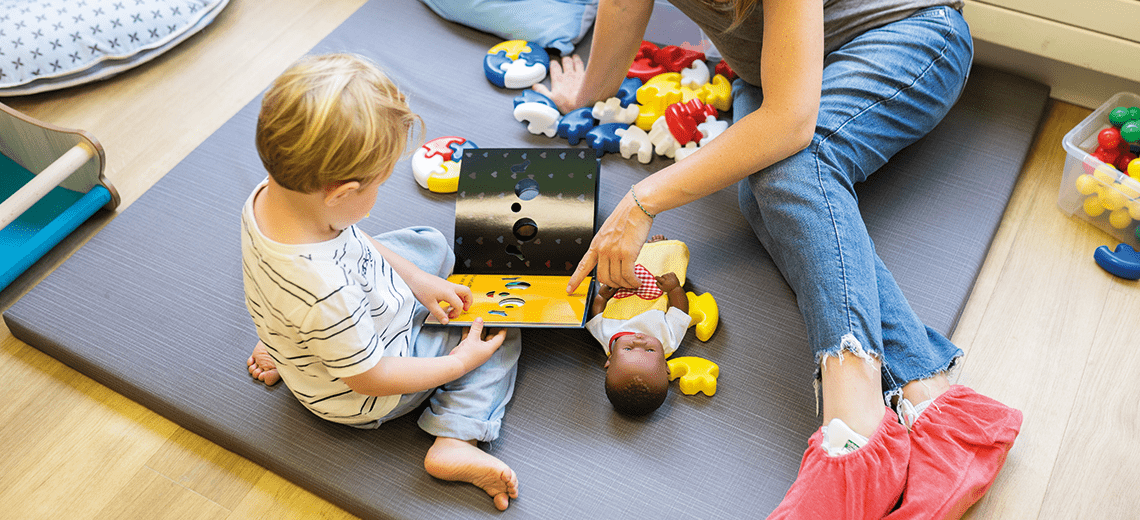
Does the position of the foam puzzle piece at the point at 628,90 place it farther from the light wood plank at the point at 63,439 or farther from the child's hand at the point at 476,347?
the light wood plank at the point at 63,439

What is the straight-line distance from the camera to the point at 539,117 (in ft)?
4.49

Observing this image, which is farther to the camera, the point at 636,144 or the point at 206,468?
the point at 636,144

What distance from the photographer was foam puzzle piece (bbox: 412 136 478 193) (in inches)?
Answer: 51.4

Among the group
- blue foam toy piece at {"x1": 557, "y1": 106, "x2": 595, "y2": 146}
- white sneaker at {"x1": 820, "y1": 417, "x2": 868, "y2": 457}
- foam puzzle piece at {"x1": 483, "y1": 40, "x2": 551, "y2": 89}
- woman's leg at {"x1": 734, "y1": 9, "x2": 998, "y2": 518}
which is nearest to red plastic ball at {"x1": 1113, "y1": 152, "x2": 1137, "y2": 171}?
woman's leg at {"x1": 734, "y1": 9, "x2": 998, "y2": 518}

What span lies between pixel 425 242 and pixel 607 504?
Answer: 1.41 feet

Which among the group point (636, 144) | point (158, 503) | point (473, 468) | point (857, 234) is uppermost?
point (857, 234)

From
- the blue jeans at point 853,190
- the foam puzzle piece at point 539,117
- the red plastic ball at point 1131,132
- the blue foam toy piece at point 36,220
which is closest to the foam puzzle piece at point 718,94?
the blue jeans at point 853,190

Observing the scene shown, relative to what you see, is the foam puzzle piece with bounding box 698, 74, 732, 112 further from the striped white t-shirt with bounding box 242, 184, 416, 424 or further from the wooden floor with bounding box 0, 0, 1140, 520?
the striped white t-shirt with bounding box 242, 184, 416, 424

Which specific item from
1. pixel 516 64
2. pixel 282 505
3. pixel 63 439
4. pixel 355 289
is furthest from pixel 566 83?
pixel 63 439

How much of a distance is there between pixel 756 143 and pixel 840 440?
0.36 m

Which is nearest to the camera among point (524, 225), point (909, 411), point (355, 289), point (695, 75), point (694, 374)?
point (355, 289)

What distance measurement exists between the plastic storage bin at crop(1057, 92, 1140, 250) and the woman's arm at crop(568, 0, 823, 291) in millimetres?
507

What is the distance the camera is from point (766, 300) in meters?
1.15

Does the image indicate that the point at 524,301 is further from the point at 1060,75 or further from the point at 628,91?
the point at 1060,75
